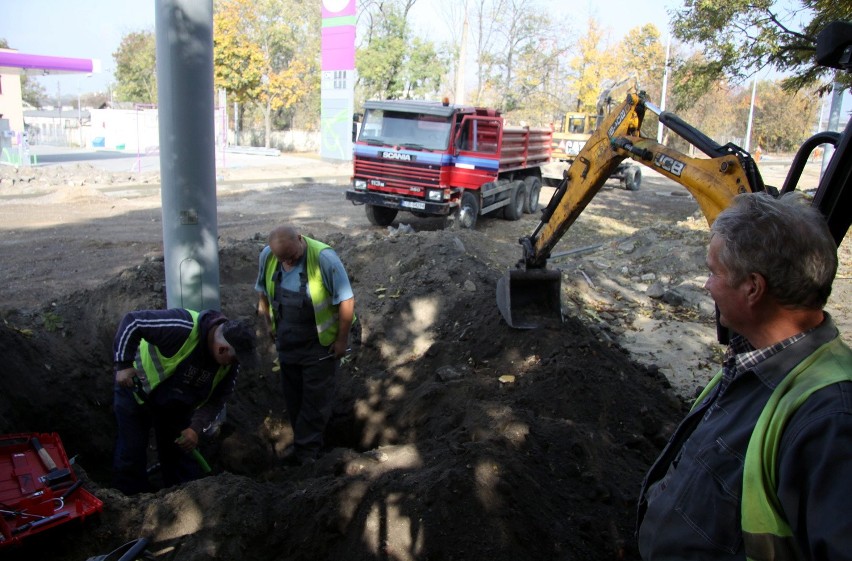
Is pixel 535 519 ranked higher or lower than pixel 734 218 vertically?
lower

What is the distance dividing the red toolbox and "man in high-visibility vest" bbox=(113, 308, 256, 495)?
647 millimetres

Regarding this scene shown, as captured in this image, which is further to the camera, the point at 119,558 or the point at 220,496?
the point at 220,496

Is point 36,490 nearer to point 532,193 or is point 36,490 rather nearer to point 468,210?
point 468,210

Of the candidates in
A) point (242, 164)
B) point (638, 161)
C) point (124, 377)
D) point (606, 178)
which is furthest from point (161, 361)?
point (242, 164)

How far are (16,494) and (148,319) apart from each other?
1.29 meters

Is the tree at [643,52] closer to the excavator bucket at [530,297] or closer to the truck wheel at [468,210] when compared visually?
the truck wheel at [468,210]

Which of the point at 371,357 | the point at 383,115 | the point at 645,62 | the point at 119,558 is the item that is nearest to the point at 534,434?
the point at 119,558

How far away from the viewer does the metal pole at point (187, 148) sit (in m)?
5.19

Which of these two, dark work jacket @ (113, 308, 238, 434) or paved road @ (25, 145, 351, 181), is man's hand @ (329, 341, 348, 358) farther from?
paved road @ (25, 145, 351, 181)

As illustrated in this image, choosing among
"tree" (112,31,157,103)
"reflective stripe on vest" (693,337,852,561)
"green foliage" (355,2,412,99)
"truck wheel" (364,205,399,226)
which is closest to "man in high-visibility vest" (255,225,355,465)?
"reflective stripe on vest" (693,337,852,561)

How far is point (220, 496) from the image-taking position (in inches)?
148

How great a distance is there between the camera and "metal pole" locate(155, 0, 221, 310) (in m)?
5.19

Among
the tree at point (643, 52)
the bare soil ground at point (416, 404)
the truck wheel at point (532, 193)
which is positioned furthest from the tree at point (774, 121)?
the bare soil ground at point (416, 404)

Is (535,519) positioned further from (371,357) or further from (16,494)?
(371,357)
